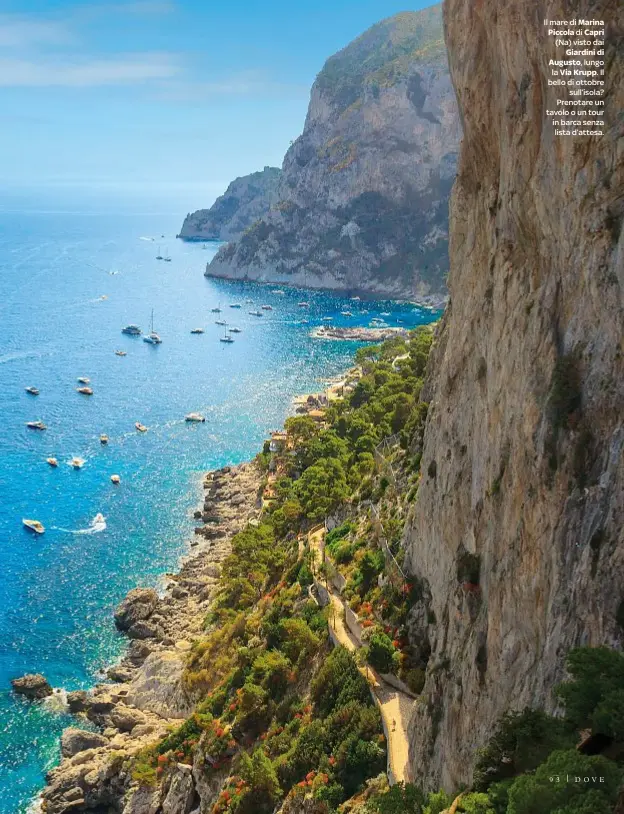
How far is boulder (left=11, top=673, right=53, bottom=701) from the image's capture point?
58031mm

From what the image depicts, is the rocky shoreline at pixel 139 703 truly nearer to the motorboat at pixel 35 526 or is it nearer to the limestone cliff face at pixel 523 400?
the motorboat at pixel 35 526

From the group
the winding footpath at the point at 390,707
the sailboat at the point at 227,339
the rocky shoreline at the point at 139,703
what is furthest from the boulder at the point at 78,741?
the sailboat at the point at 227,339

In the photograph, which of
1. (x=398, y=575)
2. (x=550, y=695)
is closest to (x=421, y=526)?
(x=398, y=575)

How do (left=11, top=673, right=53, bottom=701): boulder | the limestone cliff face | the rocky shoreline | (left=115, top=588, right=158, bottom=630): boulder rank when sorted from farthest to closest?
1. (left=115, top=588, right=158, bottom=630): boulder
2. (left=11, top=673, right=53, bottom=701): boulder
3. the rocky shoreline
4. the limestone cliff face

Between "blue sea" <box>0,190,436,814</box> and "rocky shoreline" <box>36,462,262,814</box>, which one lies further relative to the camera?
"blue sea" <box>0,190,436,814</box>

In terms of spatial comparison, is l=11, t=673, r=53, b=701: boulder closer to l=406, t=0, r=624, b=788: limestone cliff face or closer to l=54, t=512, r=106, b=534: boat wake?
l=54, t=512, r=106, b=534: boat wake

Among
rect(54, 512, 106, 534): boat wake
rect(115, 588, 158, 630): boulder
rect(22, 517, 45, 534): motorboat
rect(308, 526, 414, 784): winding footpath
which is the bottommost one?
rect(115, 588, 158, 630): boulder

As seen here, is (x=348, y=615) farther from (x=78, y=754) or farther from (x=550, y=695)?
(x=550, y=695)

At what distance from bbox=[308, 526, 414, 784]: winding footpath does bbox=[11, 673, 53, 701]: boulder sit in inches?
1045

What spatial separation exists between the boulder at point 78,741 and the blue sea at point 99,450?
39.9 inches

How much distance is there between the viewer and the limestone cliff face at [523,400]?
67.7 ft

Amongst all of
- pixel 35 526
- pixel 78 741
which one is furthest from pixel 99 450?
pixel 78 741

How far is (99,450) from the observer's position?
10469 cm

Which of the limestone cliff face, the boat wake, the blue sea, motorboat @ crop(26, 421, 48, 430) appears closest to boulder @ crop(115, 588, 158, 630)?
the blue sea
